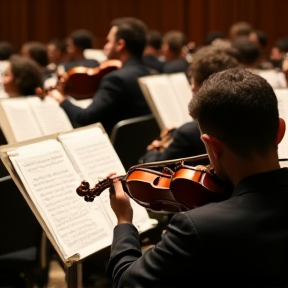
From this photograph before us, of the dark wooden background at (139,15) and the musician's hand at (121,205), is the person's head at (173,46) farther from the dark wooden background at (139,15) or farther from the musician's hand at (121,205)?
the musician's hand at (121,205)

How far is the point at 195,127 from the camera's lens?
9.56 ft

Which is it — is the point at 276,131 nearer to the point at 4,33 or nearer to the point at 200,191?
the point at 200,191

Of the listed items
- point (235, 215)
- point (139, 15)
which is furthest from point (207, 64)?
point (139, 15)

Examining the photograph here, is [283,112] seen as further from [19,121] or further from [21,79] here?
[21,79]

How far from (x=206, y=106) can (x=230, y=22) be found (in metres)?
10.3

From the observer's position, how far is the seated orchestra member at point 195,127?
2912 millimetres

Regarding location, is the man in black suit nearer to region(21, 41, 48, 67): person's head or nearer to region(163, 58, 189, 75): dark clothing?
region(21, 41, 48, 67): person's head

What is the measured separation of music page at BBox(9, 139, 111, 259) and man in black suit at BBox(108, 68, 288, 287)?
1.76ft

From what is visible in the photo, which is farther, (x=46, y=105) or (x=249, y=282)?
(x=46, y=105)

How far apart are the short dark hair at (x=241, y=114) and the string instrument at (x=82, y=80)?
268 centimetres

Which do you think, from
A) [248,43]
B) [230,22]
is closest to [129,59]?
[248,43]

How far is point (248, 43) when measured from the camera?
19.2 ft

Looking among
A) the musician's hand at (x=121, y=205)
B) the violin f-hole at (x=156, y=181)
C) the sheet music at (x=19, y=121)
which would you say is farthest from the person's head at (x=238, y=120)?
the sheet music at (x=19, y=121)

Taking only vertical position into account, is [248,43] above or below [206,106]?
below
